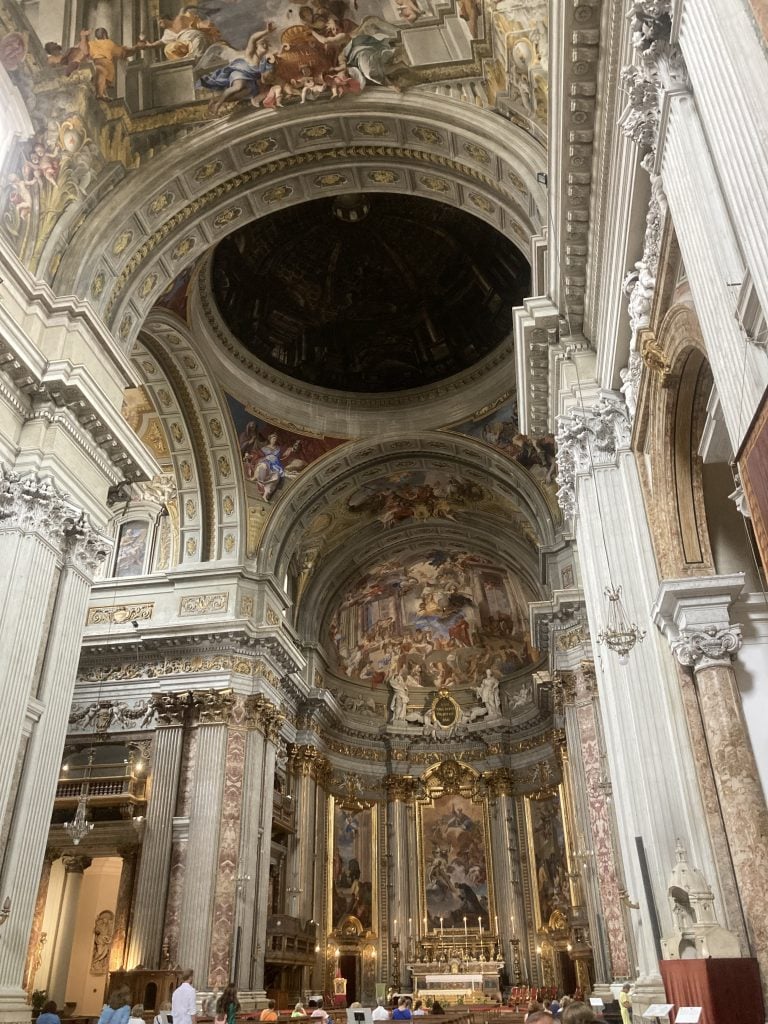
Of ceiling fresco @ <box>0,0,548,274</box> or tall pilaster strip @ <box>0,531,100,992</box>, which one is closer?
tall pilaster strip @ <box>0,531,100,992</box>

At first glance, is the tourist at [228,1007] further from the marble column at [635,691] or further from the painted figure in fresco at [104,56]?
the painted figure in fresco at [104,56]

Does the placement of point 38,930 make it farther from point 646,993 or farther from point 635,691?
point 635,691

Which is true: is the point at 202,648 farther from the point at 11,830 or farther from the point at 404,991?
the point at 404,991

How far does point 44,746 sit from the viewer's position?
10680 mm

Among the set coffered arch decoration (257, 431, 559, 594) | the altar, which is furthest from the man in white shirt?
the altar

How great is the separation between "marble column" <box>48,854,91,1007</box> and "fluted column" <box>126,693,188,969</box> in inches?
84.3

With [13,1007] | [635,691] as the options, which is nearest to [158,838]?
[13,1007]

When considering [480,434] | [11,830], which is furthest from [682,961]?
[480,434]

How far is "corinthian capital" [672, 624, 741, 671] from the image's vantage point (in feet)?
26.1

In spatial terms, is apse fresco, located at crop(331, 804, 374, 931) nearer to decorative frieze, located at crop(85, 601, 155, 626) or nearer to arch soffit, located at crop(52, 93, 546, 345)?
decorative frieze, located at crop(85, 601, 155, 626)

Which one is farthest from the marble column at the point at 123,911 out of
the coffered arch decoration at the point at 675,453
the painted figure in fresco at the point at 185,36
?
the painted figure in fresco at the point at 185,36

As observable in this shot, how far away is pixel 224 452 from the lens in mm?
20859

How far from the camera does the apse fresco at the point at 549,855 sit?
77.7 ft

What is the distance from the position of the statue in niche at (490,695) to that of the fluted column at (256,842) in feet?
31.6
